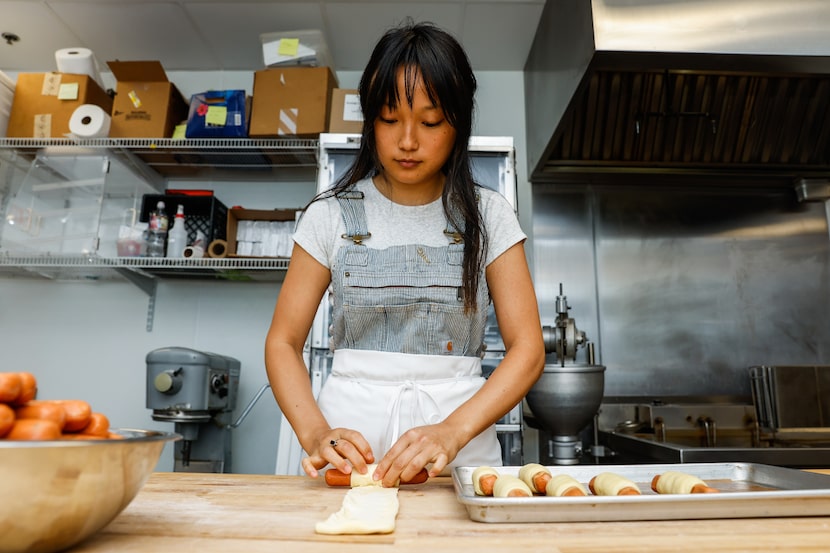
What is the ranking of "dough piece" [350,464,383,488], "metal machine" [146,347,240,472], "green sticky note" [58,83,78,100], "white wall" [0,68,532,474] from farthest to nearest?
"white wall" [0,68,532,474]
"green sticky note" [58,83,78,100]
"metal machine" [146,347,240,472]
"dough piece" [350,464,383,488]

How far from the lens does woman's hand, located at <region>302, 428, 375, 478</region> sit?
0.74 meters

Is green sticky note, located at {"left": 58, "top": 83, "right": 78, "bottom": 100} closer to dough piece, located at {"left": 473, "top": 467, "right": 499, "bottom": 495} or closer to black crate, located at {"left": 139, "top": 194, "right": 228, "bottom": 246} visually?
black crate, located at {"left": 139, "top": 194, "right": 228, "bottom": 246}

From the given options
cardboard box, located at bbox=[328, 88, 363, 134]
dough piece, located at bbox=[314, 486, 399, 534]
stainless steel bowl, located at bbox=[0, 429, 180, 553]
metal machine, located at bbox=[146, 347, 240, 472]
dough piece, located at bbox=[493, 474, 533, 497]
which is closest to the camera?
stainless steel bowl, located at bbox=[0, 429, 180, 553]

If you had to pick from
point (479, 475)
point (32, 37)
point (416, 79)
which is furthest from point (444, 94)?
point (32, 37)

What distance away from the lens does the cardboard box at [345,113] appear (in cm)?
235

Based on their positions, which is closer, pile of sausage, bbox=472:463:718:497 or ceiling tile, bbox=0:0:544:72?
pile of sausage, bbox=472:463:718:497

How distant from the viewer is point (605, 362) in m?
2.54

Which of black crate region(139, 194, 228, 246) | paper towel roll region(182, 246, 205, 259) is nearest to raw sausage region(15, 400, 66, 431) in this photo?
paper towel roll region(182, 246, 205, 259)

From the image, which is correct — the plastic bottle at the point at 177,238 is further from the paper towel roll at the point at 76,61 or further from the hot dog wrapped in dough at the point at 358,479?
the hot dog wrapped in dough at the point at 358,479

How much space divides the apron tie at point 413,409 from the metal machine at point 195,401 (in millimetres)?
1363

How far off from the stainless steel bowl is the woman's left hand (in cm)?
33

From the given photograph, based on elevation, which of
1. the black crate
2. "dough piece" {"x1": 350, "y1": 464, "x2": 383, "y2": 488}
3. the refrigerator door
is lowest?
"dough piece" {"x1": 350, "y1": 464, "x2": 383, "y2": 488}

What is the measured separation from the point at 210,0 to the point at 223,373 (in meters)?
1.58

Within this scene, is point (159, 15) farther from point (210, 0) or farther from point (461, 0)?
point (461, 0)
